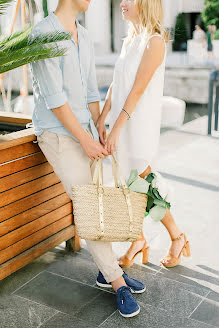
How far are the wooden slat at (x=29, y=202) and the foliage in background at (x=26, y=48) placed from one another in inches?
29.7

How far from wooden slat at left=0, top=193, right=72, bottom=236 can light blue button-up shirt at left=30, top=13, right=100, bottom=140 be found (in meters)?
0.52

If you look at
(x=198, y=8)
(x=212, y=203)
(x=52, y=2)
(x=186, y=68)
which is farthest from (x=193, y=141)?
(x=198, y=8)

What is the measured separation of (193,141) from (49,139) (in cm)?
399

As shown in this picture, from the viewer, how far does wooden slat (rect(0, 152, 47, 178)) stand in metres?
2.54

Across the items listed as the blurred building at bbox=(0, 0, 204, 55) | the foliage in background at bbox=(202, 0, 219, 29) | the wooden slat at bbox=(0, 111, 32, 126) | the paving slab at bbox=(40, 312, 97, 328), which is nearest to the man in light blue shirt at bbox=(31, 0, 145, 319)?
the paving slab at bbox=(40, 312, 97, 328)

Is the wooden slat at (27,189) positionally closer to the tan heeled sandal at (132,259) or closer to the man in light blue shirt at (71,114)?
the man in light blue shirt at (71,114)

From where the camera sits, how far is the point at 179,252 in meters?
2.96

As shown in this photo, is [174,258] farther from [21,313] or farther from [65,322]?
[21,313]

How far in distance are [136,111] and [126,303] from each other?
1041 millimetres

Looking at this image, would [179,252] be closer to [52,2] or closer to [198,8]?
[52,2]

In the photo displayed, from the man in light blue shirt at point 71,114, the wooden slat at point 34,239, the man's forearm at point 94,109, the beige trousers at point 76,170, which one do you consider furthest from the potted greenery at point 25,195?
the man's forearm at point 94,109

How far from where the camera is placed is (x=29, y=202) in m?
2.75

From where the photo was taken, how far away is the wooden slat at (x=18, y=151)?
2529mm

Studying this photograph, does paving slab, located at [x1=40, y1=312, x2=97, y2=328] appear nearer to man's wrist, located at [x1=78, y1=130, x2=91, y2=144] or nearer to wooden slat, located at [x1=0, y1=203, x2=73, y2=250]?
wooden slat, located at [x1=0, y1=203, x2=73, y2=250]
